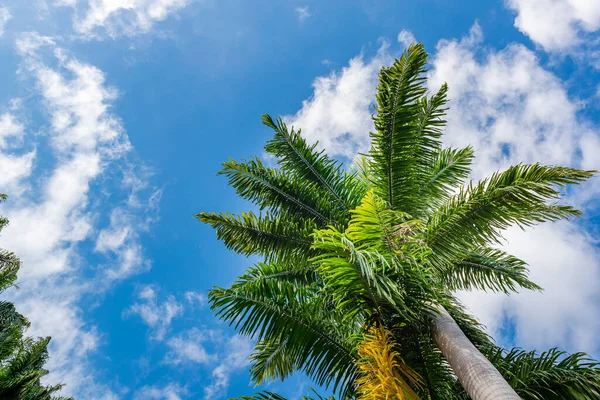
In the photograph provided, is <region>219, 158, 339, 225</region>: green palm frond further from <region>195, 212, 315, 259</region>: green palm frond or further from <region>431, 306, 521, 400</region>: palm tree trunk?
<region>431, 306, 521, 400</region>: palm tree trunk

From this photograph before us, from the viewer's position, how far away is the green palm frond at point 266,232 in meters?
5.35

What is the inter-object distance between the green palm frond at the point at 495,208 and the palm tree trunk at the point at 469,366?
3.37 feet

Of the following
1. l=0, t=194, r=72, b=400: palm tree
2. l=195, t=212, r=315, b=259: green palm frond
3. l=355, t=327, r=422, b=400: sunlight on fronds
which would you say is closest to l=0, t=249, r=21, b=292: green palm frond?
l=0, t=194, r=72, b=400: palm tree

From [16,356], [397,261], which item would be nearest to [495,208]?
[397,261]

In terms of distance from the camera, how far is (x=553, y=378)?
3754 millimetres

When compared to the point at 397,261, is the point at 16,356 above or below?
below

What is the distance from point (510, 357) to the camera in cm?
424

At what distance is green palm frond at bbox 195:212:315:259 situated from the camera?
17.6ft

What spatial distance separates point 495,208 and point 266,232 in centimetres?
318

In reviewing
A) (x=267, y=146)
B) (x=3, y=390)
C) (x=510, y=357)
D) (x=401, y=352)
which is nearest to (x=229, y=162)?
(x=267, y=146)

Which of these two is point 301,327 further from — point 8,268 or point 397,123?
point 8,268

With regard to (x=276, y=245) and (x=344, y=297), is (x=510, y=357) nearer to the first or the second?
(x=344, y=297)

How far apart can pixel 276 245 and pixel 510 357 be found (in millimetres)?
3450

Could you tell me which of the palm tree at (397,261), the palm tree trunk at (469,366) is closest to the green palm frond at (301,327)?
the palm tree at (397,261)
